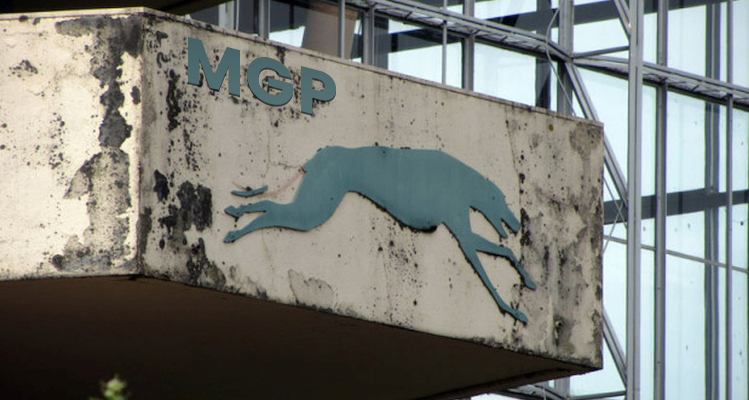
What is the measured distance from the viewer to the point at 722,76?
26.5 metres

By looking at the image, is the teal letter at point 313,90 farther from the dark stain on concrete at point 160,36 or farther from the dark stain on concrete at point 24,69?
the dark stain on concrete at point 24,69

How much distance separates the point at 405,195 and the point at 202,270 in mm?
2172

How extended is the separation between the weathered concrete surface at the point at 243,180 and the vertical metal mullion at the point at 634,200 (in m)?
7.37

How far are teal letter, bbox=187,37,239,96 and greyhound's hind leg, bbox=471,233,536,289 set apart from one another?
103 inches

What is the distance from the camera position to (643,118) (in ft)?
84.6

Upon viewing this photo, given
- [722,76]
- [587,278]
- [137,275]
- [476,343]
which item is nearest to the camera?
[137,275]

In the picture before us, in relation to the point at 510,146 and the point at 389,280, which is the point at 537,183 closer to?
the point at 510,146

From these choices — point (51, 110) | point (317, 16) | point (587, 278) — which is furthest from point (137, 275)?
point (317, 16)

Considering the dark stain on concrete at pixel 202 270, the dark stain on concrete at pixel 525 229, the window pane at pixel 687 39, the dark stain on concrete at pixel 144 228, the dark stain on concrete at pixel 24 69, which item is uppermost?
the window pane at pixel 687 39

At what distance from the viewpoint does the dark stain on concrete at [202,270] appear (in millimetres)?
13141

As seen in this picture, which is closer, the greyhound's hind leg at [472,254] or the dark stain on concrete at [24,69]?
the dark stain on concrete at [24,69]

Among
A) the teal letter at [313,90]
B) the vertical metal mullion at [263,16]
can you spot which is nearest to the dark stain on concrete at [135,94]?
the teal letter at [313,90]

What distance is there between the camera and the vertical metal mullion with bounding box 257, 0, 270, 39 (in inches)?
837

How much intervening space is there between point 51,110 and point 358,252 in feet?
8.74
